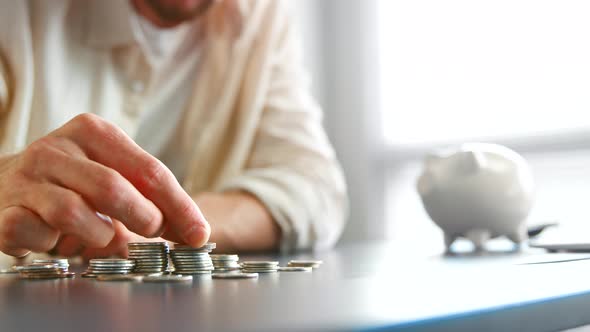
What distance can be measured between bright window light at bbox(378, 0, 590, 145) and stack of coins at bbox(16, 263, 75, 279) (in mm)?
1960

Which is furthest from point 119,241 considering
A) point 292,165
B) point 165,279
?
point 292,165

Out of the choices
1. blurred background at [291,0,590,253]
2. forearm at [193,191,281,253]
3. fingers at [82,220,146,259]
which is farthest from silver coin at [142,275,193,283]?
blurred background at [291,0,590,253]

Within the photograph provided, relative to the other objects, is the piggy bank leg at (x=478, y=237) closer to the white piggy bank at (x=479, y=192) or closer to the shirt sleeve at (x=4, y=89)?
the white piggy bank at (x=479, y=192)

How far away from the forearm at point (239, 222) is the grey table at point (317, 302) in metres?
0.62

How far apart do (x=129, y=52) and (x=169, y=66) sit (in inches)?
6.7

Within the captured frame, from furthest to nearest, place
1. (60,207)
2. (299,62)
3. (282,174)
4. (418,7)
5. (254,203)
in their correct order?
(418,7) < (299,62) < (282,174) < (254,203) < (60,207)

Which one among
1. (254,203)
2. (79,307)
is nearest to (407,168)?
(254,203)

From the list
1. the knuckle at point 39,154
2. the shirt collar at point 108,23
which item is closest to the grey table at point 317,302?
the knuckle at point 39,154

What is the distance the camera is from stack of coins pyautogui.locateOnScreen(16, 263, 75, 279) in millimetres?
723

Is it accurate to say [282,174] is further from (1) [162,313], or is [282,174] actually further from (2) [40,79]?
(1) [162,313]

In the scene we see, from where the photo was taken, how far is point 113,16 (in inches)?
62.2

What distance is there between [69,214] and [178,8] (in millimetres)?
965

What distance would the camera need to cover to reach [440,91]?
9.29 ft

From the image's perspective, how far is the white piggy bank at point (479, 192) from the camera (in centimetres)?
120
